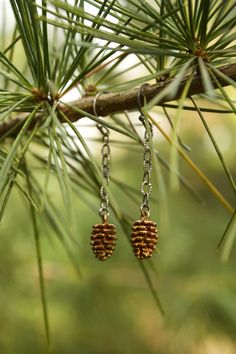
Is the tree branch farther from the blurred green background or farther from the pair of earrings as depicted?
the blurred green background

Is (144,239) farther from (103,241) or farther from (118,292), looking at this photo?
(118,292)

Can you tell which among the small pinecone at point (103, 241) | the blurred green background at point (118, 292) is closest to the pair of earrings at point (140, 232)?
the small pinecone at point (103, 241)

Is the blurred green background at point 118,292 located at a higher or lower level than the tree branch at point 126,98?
lower

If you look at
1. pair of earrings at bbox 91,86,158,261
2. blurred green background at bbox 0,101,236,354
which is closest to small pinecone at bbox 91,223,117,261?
pair of earrings at bbox 91,86,158,261

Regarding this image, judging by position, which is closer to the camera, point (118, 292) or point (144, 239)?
point (144, 239)

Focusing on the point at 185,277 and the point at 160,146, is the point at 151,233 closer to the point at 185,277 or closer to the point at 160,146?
the point at 185,277

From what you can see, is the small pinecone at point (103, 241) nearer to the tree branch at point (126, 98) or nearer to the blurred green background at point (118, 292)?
the tree branch at point (126, 98)

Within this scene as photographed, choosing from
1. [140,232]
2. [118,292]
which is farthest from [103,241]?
[118,292]
